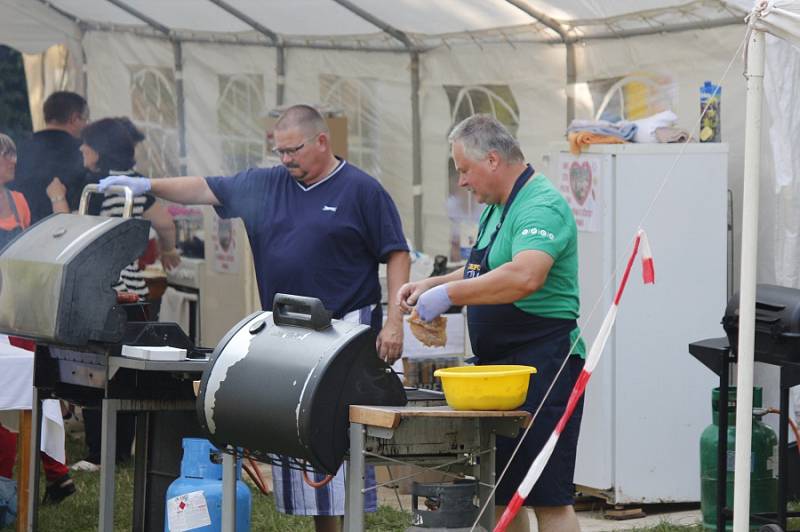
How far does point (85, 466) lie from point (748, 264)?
464 cm

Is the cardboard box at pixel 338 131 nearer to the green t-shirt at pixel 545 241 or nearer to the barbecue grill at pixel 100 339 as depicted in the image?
the barbecue grill at pixel 100 339

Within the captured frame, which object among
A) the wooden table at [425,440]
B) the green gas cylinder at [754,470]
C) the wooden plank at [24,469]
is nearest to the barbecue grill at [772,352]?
the green gas cylinder at [754,470]

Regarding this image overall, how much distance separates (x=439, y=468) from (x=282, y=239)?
1.40m

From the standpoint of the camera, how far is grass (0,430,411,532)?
6406 mm

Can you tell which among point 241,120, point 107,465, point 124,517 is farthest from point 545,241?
point 241,120

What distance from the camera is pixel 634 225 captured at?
6656mm

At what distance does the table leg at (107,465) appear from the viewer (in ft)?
16.6

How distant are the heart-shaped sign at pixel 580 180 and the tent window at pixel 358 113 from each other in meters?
2.21

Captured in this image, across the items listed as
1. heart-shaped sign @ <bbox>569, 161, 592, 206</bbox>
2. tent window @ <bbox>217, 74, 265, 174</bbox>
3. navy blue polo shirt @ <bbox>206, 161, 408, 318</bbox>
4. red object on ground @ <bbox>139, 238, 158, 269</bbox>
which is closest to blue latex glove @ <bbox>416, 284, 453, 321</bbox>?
navy blue polo shirt @ <bbox>206, 161, 408, 318</bbox>

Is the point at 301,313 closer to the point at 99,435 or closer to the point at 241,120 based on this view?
the point at 99,435

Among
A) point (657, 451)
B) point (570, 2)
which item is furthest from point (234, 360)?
point (570, 2)

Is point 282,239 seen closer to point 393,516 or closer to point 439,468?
point 439,468

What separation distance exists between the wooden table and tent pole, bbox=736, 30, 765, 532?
623 millimetres

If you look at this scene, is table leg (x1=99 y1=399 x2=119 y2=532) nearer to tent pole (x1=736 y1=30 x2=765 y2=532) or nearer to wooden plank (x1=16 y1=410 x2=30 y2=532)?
wooden plank (x1=16 y1=410 x2=30 y2=532)
